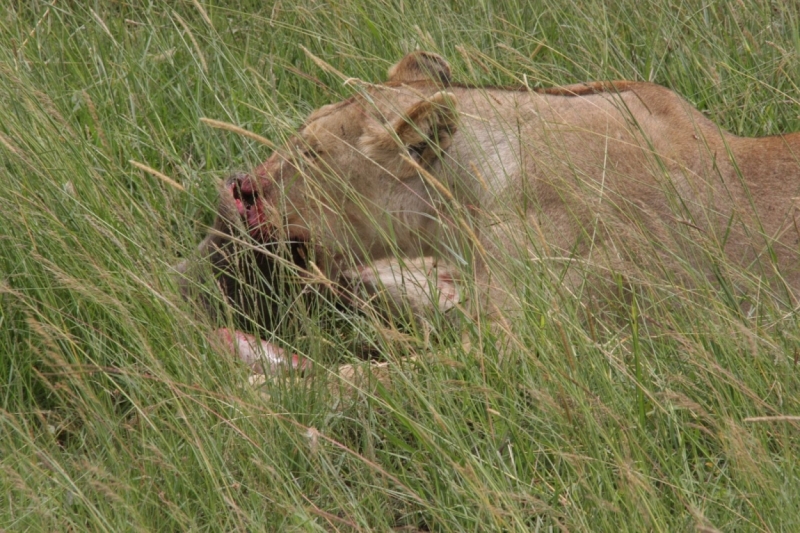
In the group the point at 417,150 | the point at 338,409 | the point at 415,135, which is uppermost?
the point at 415,135

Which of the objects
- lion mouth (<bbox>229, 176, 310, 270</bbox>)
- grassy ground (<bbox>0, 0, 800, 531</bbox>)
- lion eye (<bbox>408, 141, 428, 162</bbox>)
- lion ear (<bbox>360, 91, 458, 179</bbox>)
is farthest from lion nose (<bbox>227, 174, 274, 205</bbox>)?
lion eye (<bbox>408, 141, 428, 162</bbox>)

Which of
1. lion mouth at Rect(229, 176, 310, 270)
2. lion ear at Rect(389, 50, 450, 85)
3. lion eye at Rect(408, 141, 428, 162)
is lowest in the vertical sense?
lion mouth at Rect(229, 176, 310, 270)

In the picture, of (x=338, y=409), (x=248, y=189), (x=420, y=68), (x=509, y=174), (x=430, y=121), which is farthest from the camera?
(x=420, y=68)

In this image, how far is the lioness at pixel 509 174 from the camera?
3.69 m

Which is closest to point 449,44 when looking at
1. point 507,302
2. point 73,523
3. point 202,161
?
point 202,161

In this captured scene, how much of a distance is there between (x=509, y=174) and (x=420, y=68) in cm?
62

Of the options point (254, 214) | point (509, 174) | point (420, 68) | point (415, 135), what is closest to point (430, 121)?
point (415, 135)

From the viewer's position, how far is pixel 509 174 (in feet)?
13.0

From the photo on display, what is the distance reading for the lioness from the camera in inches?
145

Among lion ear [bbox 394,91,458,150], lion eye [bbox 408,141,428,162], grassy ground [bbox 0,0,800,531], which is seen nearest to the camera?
grassy ground [bbox 0,0,800,531]

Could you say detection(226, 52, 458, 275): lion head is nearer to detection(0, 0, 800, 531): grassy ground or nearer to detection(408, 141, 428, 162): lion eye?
detection(408, 141, 428, 162): lion eye

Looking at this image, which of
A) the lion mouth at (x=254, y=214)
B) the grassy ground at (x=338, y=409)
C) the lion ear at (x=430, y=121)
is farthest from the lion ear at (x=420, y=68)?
the lion mouth at (x=254, y=214)

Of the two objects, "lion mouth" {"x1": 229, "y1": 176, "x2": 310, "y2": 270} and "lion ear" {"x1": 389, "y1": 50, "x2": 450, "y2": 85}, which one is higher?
"lion ear" {"x1": 389, "y1": 50, "x2": 450, "y2": 85}

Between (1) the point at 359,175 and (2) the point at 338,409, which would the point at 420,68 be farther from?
(2) the point at 338,409
